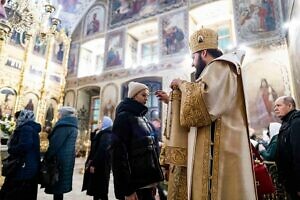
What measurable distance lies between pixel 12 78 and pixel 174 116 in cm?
1187

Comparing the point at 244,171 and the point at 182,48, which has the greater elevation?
the point at 182,48

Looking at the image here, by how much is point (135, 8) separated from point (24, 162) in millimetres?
11983

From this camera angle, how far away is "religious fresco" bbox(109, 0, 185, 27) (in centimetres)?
1230

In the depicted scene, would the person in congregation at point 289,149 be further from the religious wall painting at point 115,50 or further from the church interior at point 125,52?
the religious wall painting at point 115,50

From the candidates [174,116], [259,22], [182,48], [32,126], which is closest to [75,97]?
[182,48]

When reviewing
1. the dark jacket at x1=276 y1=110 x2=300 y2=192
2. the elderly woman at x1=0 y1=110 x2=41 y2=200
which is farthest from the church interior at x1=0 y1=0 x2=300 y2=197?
the dark jacket at x1=276 y1=110 x2=300 y2=192

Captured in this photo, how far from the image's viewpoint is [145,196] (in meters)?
2.25

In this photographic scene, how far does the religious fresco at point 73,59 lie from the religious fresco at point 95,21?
116cm

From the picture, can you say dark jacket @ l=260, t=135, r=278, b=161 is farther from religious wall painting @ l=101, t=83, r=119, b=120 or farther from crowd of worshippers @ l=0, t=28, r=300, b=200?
religious wall painting @ l=101, t=83, r=119, b=120

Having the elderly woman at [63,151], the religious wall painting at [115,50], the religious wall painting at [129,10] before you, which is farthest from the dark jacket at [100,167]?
the religious wall painting at [129,10]

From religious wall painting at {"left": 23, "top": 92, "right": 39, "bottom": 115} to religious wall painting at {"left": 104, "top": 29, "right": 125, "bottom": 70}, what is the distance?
404 cm

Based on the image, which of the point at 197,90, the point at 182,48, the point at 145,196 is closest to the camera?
the point at 197,90

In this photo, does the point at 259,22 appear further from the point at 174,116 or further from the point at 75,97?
the point at 75,97

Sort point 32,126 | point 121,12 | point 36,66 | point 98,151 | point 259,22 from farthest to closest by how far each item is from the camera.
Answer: point 121,12, point 36,66, point 259,22, point 98,151, point 32,126
